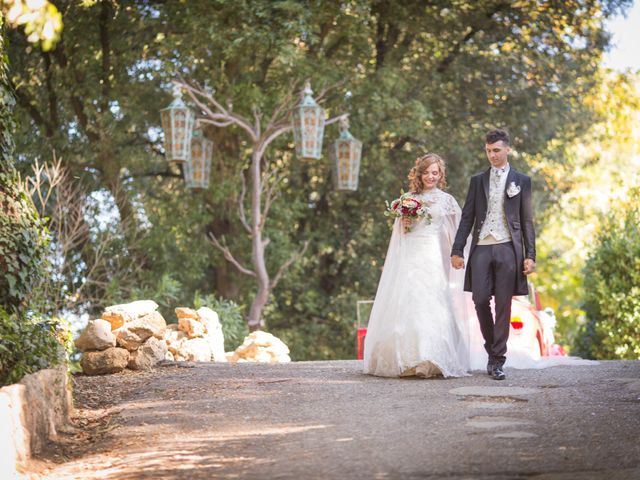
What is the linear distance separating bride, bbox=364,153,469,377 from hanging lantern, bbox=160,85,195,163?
5804mm

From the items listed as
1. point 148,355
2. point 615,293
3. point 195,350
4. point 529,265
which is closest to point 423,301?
point 529,265

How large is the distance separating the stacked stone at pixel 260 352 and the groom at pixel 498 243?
458cm

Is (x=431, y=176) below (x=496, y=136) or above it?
below

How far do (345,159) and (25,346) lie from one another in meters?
9.76

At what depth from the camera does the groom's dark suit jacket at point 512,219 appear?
830 centimetres

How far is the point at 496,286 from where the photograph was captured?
8344 mm

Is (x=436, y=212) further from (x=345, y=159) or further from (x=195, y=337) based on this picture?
(x=345, y=159)

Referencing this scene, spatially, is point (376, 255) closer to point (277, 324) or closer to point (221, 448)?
point (277, 324)

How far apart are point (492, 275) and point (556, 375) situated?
1070 millimetres

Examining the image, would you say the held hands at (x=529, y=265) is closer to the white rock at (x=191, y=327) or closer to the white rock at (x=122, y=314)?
the white rock at (x=122, y=314)

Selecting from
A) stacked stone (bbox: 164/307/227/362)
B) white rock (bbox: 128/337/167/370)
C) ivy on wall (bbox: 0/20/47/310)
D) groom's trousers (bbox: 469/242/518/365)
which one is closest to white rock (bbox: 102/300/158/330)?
Answer: white rock (bbox: 128/337/167/370)

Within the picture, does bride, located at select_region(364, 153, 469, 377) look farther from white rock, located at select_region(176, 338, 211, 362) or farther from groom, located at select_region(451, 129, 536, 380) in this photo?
white rock, located at select_region(176, 338, 211, 362)

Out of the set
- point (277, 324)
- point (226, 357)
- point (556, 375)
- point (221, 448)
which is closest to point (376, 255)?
point (277, 324)

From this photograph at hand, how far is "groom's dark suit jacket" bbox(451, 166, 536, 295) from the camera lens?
327 inches
